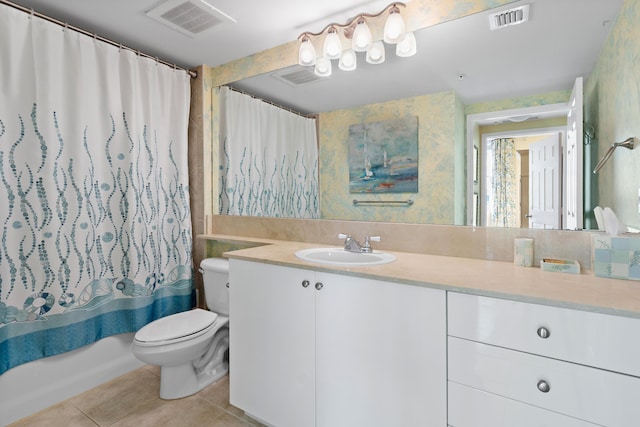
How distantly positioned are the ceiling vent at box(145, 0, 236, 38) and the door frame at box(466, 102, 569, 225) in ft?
4.85

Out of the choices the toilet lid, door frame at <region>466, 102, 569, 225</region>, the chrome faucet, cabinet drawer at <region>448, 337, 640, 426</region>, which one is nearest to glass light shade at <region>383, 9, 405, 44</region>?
door frame at <region>466, 102, 569, 225</region>

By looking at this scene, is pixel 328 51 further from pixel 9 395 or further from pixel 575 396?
pixel 9 395

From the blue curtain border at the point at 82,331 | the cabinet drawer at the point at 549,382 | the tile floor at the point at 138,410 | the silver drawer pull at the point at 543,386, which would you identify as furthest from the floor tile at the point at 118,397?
the silver drawer pull at the point at 543,386

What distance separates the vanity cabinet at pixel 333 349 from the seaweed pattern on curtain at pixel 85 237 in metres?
0.89

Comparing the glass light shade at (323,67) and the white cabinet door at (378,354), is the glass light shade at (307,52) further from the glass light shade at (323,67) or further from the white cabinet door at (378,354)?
the white cabinet door at (378,354)

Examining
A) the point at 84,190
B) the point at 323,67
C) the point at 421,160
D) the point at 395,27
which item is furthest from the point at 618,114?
the point at 84,190

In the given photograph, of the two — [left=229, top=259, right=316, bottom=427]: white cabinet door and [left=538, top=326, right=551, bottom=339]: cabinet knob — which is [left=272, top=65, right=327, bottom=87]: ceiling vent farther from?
[left=538, top=326, right=551, bottom=339]: cabinet knob

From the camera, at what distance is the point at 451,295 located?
1125 millimetres

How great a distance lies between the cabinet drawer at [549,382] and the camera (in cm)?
88

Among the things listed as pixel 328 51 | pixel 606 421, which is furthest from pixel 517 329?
pixel 328 51

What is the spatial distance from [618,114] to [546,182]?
346 millimetres

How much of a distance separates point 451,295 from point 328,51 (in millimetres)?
1510

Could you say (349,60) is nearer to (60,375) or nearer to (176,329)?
(176,329)

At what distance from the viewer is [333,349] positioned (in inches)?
54.2
